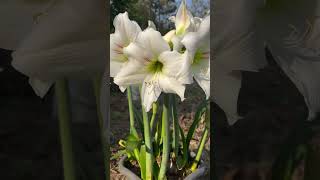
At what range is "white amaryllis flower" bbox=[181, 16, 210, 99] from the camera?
57cm

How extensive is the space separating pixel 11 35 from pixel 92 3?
4.0 inches

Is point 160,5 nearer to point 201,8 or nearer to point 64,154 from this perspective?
point 201,8

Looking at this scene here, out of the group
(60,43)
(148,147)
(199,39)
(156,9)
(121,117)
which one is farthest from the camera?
(121,117)

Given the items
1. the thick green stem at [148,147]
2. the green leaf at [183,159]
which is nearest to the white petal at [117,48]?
the thick green stem at [148,147]

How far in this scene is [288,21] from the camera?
1.64ft

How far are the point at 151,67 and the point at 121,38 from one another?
0.22ft

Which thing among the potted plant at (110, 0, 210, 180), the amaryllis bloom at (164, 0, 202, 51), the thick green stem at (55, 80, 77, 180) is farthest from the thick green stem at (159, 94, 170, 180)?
the thick green stem at (55, 80, 77, 180)

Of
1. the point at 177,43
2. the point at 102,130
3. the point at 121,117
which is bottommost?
the point at 121,117

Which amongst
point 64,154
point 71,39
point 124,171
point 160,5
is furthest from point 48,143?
point 160,5

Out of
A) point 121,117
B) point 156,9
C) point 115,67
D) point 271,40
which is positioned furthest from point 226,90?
point 121,117

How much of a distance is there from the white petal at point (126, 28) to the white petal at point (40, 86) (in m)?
0.19

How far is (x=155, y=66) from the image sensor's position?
0.60 m

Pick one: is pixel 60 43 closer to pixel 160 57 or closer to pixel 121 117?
pixel 160 57

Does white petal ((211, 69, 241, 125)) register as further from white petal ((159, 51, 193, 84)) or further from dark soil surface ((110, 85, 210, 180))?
dark soil surface ((110, 85, 210, 180))
